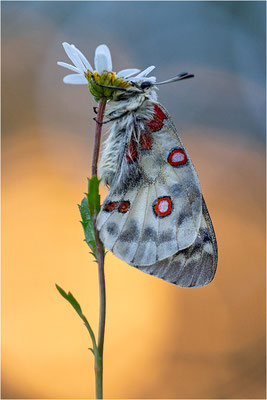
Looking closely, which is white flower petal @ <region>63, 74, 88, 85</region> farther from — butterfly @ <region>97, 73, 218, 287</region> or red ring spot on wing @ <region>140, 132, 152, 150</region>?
red ring spot on wing @ <region>140, 132, 152, 150</region>

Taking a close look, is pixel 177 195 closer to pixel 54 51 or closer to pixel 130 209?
pixel 130 209

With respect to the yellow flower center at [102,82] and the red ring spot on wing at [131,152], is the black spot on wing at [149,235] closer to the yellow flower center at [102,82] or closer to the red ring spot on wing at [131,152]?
the red ring spot on wing at [131,152]

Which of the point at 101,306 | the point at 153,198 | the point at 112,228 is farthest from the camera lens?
the point at 153,198

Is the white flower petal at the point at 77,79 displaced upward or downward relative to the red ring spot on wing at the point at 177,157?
upward

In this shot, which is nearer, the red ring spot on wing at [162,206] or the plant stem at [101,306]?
the plant stem at [101,306]

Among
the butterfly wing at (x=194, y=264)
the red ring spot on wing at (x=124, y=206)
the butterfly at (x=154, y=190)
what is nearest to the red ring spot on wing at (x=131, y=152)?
the butterfly at (x=154, y=190)

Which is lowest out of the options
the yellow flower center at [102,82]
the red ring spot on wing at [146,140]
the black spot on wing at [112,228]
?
the black spot on wing at [112,228]

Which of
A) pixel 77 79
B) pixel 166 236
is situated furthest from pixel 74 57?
pixel 166 236

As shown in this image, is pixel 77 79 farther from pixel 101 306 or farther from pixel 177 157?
pixel 101 306
